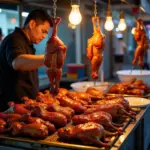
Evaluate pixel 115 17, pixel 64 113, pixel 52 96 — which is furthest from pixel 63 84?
pixel 115 17

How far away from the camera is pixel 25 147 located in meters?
1.52

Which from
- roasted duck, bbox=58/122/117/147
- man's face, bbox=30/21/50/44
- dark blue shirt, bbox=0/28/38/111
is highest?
man's face, bbox=30/21/50/44

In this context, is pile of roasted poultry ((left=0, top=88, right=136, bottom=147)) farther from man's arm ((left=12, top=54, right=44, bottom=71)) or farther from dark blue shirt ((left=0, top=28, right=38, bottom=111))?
dark blue shirt ((left=0, top=28, right=38, bottom=111))

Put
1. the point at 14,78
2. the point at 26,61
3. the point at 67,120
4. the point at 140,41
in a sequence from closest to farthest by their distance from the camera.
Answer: the point at 67,120 < the point at 26,61 < the point at 14,78 < the point at 140,41

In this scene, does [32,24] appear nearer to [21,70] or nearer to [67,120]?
[21,70]

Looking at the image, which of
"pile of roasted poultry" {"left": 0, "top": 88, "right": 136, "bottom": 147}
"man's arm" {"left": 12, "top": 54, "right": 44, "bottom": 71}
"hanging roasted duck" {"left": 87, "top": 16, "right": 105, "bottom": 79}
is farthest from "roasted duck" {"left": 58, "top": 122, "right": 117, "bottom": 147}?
"hanging roasted duck" {"left": 87, "top": 16, "right": 105, "bottom": 79}

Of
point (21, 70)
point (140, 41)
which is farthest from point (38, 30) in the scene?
point (140, 41)

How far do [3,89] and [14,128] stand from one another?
3.59ft

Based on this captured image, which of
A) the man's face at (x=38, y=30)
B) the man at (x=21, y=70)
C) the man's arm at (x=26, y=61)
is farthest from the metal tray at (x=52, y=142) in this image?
the man's face at (x=38, y=30)

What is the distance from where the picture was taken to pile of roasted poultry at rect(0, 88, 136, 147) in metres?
1.51

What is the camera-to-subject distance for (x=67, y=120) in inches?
70.5

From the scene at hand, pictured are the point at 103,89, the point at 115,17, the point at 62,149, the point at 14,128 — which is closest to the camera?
the point at 62,149

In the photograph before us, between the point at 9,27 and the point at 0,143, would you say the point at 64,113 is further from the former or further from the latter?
the point at 9,27

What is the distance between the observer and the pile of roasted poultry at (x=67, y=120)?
1509 mm
